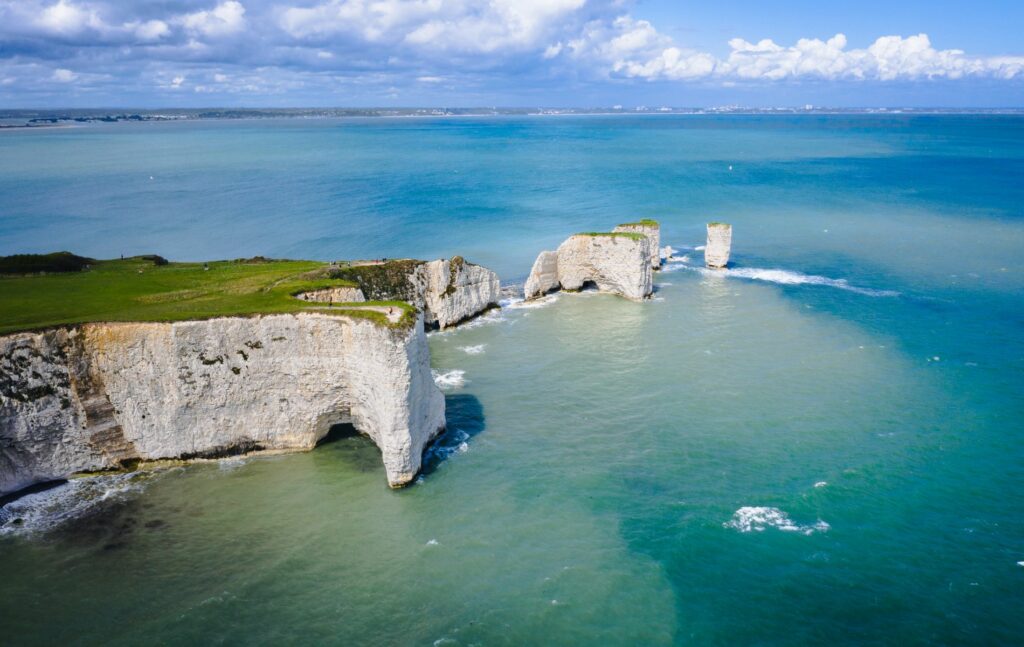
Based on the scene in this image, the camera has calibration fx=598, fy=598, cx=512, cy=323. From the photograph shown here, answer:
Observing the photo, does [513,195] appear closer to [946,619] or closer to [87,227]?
[87,227]

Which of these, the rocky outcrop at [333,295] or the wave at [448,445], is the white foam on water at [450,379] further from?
the rocky outcrop at [333,295]

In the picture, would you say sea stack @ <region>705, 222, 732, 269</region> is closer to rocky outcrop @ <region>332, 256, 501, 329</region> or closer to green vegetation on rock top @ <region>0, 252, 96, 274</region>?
rocky outcrop @ <region>332, 256, 501, 329</region>

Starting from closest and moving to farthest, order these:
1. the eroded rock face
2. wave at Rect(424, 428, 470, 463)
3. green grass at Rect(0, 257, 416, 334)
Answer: green grass at Rect(0, 257, 416, 334)
wave at Rect(424, 428, 470, 463)
the eroded rock face

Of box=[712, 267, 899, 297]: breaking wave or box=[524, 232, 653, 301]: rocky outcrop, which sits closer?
box=[524, 232, 653, 301]: rocky outcrop

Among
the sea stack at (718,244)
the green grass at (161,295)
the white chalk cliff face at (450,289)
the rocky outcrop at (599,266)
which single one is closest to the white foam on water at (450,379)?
the green grass at (161,295)

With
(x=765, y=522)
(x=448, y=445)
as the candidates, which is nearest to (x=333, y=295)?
(x=448, y=445)

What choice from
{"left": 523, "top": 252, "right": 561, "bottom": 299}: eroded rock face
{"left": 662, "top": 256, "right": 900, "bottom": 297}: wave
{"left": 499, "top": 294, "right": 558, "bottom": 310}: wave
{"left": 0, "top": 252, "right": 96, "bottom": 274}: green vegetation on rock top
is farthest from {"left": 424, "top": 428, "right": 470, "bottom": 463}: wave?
{"left": 662, "top": 256, "right": 900, "bottom": 297}: wave
